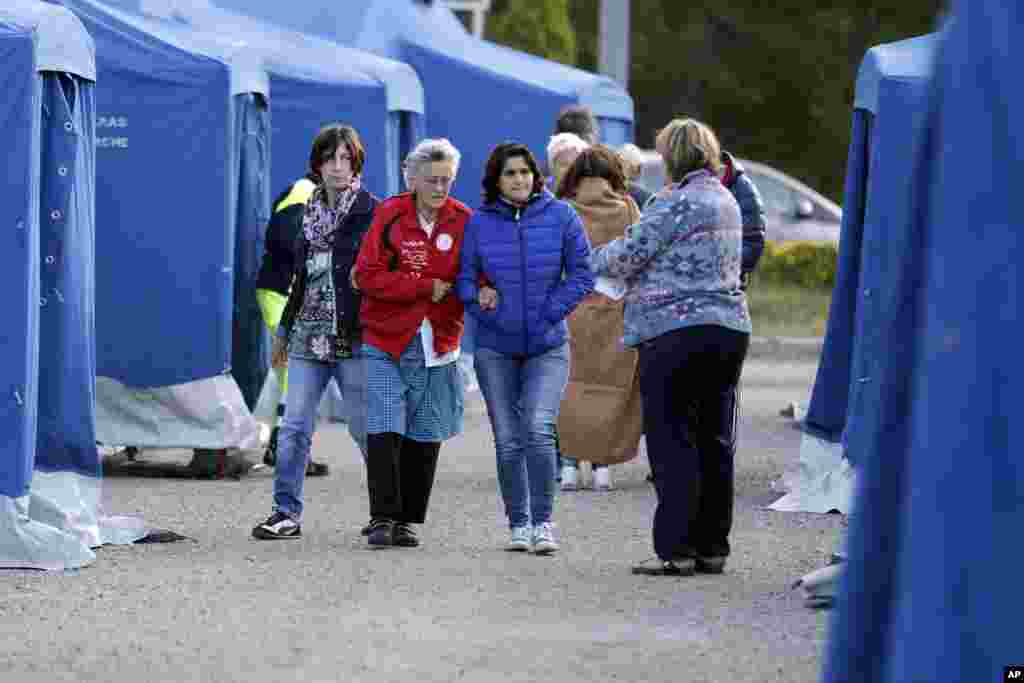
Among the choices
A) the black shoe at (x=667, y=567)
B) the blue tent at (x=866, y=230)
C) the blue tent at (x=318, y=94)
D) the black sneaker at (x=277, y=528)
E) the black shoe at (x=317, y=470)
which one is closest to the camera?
the black shoe at (x=667, y=567)

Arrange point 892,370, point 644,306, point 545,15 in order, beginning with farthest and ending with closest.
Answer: point 545,15, point 644,306, point 892,370

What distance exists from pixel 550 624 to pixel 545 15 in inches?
1383

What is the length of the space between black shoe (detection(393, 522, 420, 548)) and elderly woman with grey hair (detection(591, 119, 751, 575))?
4.03 ft

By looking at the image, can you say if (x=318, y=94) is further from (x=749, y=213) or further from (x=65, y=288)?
(x=65, y=288)

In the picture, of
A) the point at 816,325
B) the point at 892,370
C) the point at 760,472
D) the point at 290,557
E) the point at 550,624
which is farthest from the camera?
the point at 816,325

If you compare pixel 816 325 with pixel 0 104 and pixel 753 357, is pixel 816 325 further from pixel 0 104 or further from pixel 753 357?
pixel 0 104

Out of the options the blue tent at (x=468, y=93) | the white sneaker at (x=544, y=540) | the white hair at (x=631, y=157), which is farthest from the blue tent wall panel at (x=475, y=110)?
the white sneaker at (x=544, y=540)

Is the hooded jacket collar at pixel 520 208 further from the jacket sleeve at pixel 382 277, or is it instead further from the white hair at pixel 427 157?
the jacket sleeve at pixel 382 277

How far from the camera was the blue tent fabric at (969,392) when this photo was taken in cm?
326

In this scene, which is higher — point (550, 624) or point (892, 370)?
point (892, 370)

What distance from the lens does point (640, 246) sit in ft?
27.1

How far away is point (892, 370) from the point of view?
11.7 ft

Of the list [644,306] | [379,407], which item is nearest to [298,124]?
[379,407]

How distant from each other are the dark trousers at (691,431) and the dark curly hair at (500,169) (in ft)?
3.63
